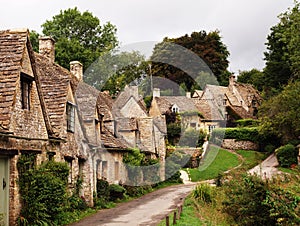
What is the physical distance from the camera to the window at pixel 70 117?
66.7 ft

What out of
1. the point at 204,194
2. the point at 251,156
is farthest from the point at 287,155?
the point at 204,194

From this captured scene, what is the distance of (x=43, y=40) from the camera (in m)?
25.5

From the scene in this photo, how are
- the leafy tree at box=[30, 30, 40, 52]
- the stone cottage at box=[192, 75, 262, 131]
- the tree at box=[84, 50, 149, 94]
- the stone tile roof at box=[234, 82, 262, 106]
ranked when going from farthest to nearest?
the stone tile roof at box=[234, 82, 262, 106] → the stone cottage at box=[192, 75, 262, 131] → the tree at box=[84, 50, 149, 94] → the leafy tree at box=[30, 30, 40, 52]

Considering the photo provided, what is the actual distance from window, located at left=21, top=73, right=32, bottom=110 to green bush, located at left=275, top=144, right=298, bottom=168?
31.7 m

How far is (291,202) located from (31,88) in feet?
32.1

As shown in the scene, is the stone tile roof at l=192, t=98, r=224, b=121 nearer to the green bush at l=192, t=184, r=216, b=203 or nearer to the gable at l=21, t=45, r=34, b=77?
the green bush at l=192, t=184, r=216, b=203

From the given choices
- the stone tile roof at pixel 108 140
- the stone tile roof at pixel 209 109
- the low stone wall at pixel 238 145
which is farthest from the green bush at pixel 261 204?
the stone tile roof at pixel 209 109

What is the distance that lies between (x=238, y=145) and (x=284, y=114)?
13.0 meters

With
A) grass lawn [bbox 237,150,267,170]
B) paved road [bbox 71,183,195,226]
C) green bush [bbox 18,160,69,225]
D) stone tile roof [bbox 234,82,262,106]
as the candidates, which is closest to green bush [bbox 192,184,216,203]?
paved road [bbox 71,183,195,226]

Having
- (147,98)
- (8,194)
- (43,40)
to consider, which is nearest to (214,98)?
(147,98)

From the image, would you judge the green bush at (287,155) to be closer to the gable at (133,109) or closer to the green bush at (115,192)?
the gable at (133,109)

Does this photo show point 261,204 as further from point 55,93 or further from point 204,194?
point 55,93

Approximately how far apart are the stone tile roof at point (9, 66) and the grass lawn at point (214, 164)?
29229mm

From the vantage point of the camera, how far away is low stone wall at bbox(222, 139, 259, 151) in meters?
→ 55.4
